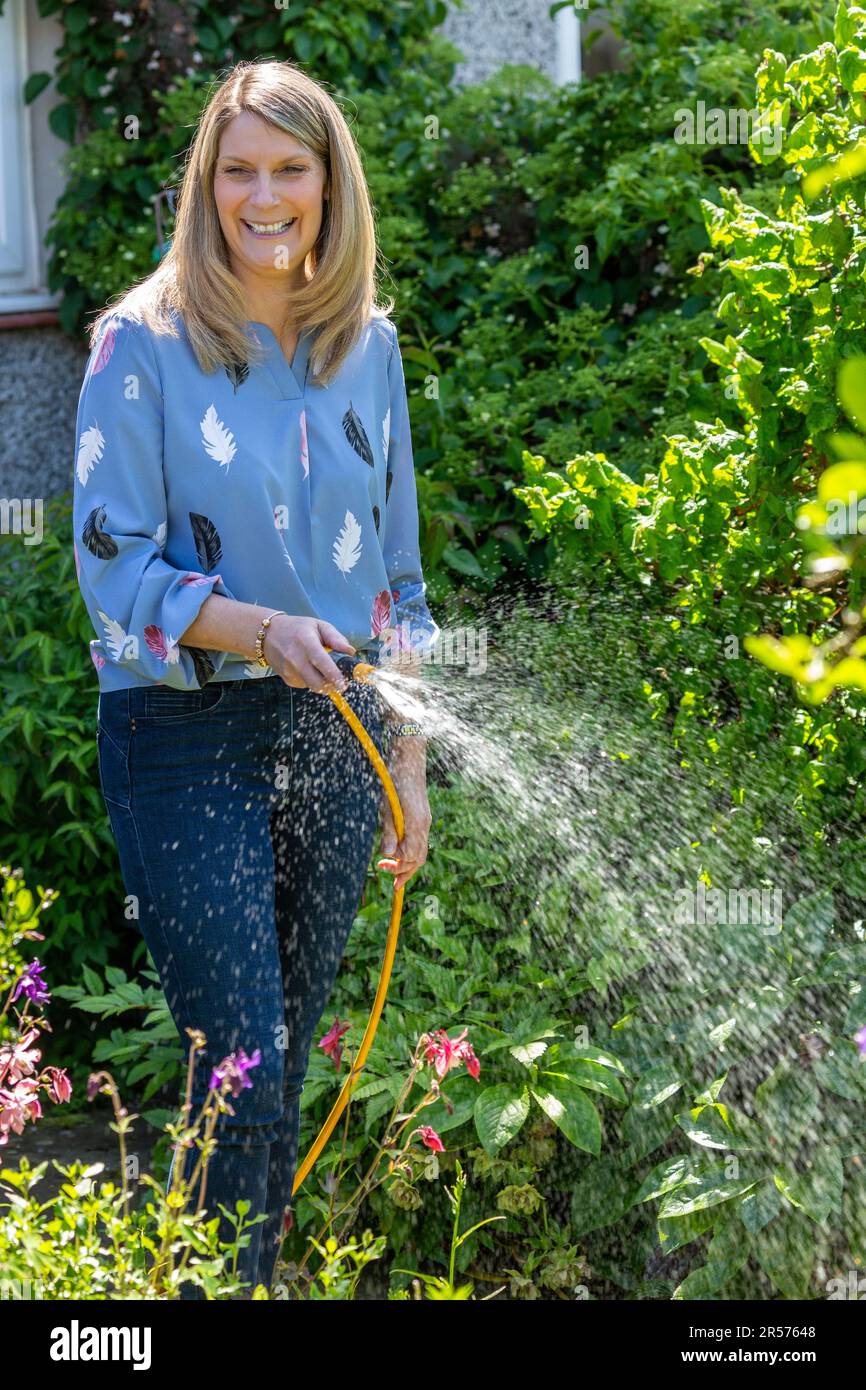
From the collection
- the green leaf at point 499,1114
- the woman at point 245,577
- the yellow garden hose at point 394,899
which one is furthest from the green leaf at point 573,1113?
the woman at point 245,577

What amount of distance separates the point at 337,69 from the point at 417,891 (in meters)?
3.03

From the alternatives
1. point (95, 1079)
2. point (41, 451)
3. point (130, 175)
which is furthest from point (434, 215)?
point (95, 1079)

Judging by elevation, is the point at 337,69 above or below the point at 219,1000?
above

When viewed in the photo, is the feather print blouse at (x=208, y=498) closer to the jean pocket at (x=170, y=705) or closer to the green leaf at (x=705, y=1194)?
the jean pocket at (x=170, y=705)

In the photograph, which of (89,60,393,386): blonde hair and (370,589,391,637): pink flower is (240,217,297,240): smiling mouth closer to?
(89,60,393,386): blonde hair

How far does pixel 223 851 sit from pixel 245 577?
0.37 m

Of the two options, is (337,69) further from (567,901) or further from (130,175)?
(567,901)

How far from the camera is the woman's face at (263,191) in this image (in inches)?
85.3

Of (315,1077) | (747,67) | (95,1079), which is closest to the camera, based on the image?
(95,1079)

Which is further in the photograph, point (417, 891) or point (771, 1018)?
point (417, 891)

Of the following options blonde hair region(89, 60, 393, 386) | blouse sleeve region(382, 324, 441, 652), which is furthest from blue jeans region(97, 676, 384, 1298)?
blonde hair region(89, 60, 393, 386)

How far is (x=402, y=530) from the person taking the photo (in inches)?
97.2

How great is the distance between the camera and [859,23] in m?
2.56

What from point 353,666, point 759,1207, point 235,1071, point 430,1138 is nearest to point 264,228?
point 353,666
